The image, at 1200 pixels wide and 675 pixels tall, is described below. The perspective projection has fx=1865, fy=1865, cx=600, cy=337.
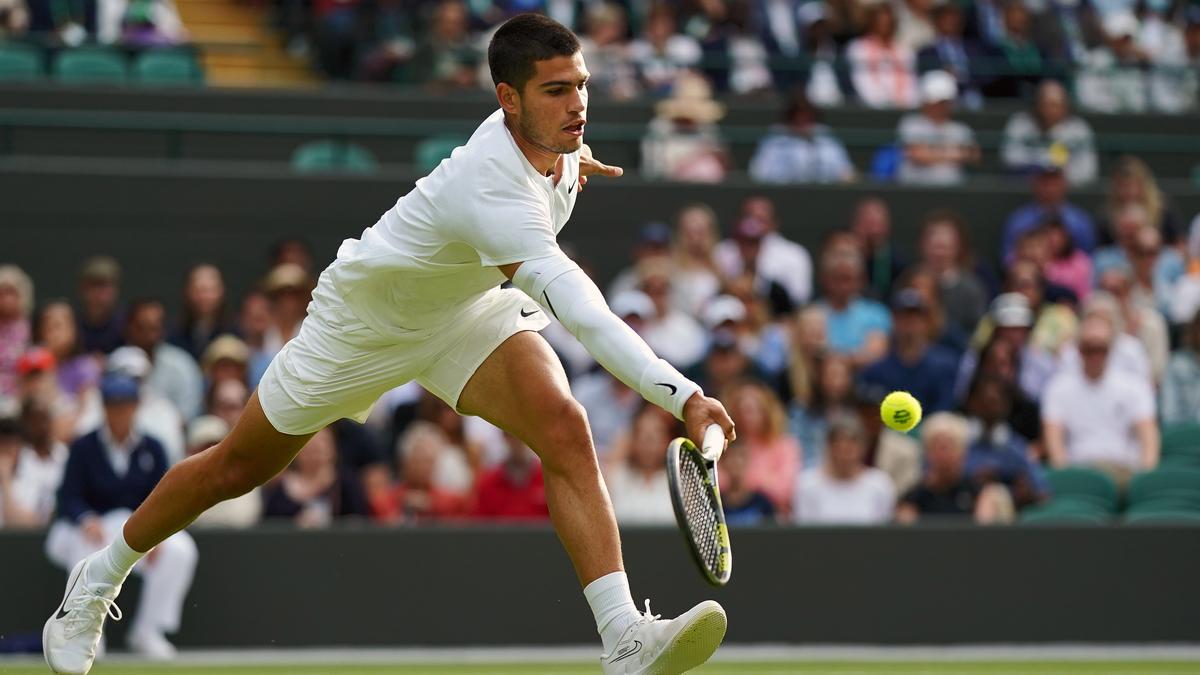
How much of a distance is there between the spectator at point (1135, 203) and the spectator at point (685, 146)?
110 inches

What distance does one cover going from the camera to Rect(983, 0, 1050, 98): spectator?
1614 centimetres

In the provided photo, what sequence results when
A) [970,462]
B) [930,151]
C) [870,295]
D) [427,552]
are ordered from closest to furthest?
[427,552] < [970,462] < [870,295] < [930,151]

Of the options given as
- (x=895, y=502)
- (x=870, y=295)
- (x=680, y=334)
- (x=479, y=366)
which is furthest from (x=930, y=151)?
Answer: (x=479, y=366)

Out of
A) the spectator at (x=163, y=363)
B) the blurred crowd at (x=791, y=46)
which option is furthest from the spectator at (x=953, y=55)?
the spectator at (x=163, y=363)

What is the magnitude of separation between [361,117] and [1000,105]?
547 centimetres

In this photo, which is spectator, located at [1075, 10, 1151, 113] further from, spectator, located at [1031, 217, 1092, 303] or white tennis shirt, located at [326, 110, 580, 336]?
white tennis shirt, located at [326, 110, 580, 336]

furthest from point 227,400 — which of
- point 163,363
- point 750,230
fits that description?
point 750,230

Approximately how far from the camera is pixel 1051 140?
14.4 meters

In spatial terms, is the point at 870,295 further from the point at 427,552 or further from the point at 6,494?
the point at 6,494

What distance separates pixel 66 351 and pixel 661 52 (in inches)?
237

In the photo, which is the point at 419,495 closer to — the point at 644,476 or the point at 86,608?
the point at 644,476

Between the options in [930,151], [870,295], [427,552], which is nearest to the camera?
[427,552]

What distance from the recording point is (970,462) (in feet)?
34.4

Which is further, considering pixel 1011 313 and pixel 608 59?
pixel 608 59
